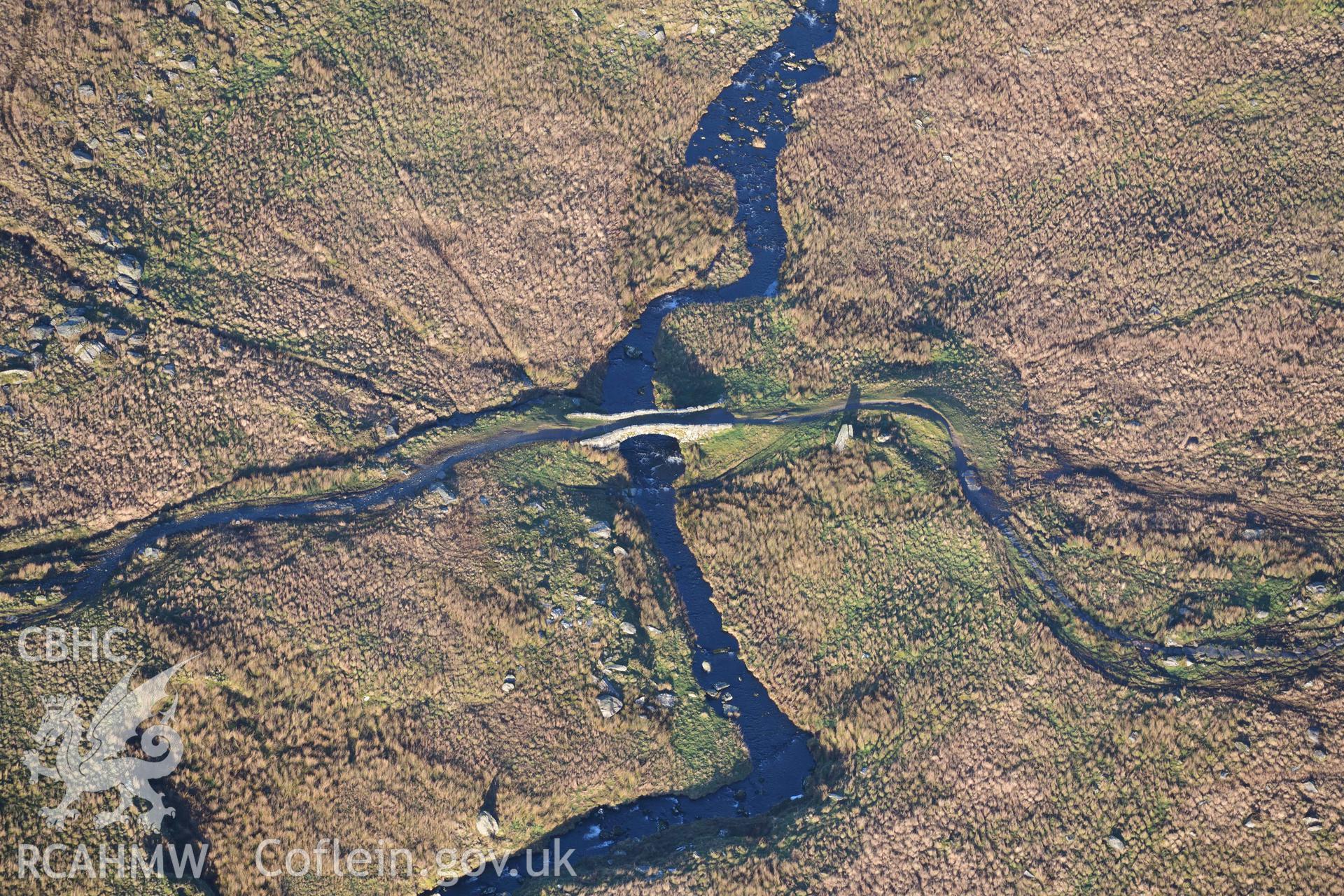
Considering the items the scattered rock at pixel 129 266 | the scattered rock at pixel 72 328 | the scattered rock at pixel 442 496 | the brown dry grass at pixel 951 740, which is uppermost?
the scattered rock at pixel 129 266

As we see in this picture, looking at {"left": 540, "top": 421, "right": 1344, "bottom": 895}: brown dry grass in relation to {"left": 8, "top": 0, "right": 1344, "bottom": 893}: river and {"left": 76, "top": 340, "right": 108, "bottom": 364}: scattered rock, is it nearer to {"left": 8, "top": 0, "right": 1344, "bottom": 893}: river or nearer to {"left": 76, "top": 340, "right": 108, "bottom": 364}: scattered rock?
{"left": 8, "top": 0, "right": 1344, "bottom": 893}: river

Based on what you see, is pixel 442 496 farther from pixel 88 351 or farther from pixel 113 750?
pixel 113 750

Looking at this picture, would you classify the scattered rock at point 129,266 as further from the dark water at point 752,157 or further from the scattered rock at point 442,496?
the dark water at point 752,157

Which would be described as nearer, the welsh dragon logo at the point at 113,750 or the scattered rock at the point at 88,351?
the welsh dragon logo at the point at 113,750

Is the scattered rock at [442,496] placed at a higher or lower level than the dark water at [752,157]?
lower

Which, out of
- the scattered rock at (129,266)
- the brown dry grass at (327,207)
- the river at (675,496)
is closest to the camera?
the river at (675,496)

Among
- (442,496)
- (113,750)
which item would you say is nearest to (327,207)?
(442,496)

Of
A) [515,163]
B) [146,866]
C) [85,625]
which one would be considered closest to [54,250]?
[85,625]

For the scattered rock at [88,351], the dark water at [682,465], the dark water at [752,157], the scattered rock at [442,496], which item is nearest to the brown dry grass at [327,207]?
the scattered rock at [88,351]

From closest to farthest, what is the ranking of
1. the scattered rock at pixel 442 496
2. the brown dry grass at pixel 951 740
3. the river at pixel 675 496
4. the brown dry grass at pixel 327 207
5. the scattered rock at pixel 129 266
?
the brown dry grass at pixel 951 740 < the river at pixel 675 496 < the brown dry grass at pixel 327 207 < the scattered rock at pixel 129 266 < the scattered rock at pixel 442 496

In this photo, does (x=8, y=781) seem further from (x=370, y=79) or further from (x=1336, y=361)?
(x=1336, y=361)
